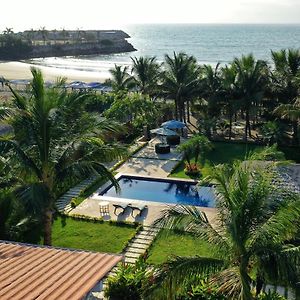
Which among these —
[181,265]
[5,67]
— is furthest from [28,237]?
[5,67]

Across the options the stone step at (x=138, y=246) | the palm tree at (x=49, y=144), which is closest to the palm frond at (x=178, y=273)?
the palm tree at (x=49, y=144)

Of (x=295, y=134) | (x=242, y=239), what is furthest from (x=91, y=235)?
(x=295, y=134)

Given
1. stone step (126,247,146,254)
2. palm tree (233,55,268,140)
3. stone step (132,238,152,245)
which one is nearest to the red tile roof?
stone step (126,247,146,254)

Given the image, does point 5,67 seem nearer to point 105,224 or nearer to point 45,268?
point 105,224

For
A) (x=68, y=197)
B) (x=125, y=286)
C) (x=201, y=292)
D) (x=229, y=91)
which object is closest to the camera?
(x=201, y=292)

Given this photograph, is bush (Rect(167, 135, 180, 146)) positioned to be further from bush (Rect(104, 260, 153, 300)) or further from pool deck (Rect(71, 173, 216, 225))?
bush (Rect(104, 260, 153, 300))

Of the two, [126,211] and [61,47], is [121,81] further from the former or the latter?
[61,47]

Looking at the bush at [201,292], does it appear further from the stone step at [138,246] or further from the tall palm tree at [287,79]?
the tall palm tree at [287,79]
